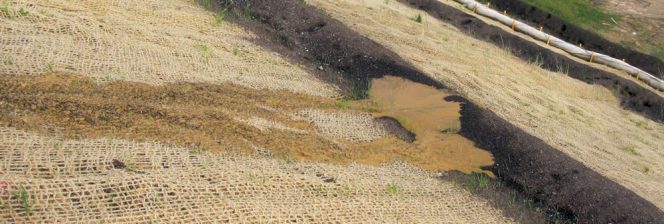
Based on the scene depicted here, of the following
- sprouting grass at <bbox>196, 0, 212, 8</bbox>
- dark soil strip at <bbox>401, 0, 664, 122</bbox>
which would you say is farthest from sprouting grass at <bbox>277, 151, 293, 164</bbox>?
dark soil strip at <bbox>401, 0, 664, 122</bbox>

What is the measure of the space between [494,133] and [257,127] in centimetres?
356

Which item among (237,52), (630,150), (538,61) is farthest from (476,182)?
(538,61)

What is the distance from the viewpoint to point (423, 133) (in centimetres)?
978

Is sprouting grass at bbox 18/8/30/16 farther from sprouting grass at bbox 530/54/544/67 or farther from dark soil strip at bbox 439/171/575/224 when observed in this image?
sprouting grass at bbox 530/54/544/67

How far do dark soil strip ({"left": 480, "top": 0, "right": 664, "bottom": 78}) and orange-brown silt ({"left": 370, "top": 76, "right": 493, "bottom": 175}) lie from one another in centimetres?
868

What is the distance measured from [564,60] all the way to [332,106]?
8040mm

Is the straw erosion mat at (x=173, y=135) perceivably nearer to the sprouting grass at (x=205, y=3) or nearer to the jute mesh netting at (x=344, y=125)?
the jute mesh netting at (x=344, y=125)

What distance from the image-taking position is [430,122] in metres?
10.1

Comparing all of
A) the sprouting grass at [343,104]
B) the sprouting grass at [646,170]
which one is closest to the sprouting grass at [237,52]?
the sprouting grass at [343,104]

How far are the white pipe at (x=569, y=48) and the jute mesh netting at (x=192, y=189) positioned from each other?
31.8ft

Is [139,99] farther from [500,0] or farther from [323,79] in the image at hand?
[500,0]

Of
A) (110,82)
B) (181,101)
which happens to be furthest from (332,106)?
(110,82)

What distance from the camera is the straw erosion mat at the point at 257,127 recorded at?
6723 millimetres

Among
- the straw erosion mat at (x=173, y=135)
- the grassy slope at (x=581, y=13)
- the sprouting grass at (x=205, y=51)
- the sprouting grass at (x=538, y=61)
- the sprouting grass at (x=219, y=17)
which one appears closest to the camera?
the straw erosion mat at (x=173, y=135)
